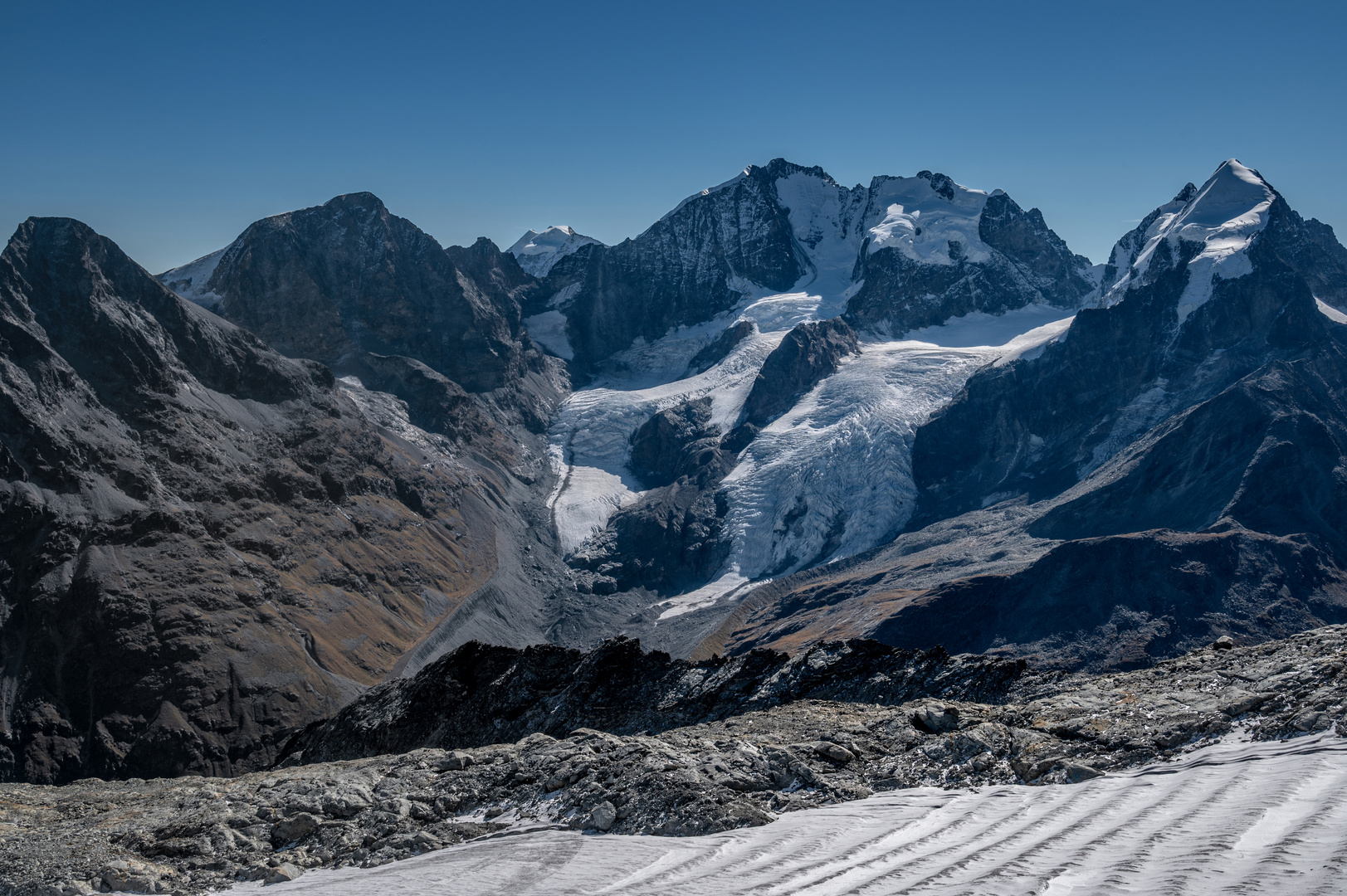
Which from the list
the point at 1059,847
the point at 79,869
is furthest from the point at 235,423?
the point at 1059,847

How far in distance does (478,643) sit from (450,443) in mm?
126285

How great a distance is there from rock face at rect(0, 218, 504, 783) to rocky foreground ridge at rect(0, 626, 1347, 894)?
5448 centimetres

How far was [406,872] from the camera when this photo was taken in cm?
1902

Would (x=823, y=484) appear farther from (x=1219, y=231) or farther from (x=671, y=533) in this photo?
(x=1219, y=231)

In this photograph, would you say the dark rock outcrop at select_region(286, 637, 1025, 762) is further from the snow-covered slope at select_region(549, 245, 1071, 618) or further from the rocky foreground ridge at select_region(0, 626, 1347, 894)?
the snow-covered slope at select_region(549, 245, 1071, 618)

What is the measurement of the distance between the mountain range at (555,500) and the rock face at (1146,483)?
0.51 m

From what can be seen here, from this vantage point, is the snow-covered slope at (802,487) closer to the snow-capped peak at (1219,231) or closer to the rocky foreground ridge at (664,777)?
the snow-capped peak at (1219,231)

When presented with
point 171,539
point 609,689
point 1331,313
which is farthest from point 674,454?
point 609,689

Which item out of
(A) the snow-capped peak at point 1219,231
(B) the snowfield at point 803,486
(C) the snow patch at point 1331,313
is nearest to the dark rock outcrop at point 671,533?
(B) the snowfield at point 803,486

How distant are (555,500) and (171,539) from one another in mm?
86798

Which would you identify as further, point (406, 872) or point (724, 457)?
point (724, 457)

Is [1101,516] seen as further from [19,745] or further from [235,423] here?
[19,745]

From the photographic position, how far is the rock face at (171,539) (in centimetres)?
7850

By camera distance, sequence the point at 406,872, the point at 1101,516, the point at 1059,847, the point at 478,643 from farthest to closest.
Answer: the point at 1101,516, the point at 478,643, the point at 406,872, the point at 1059,847
